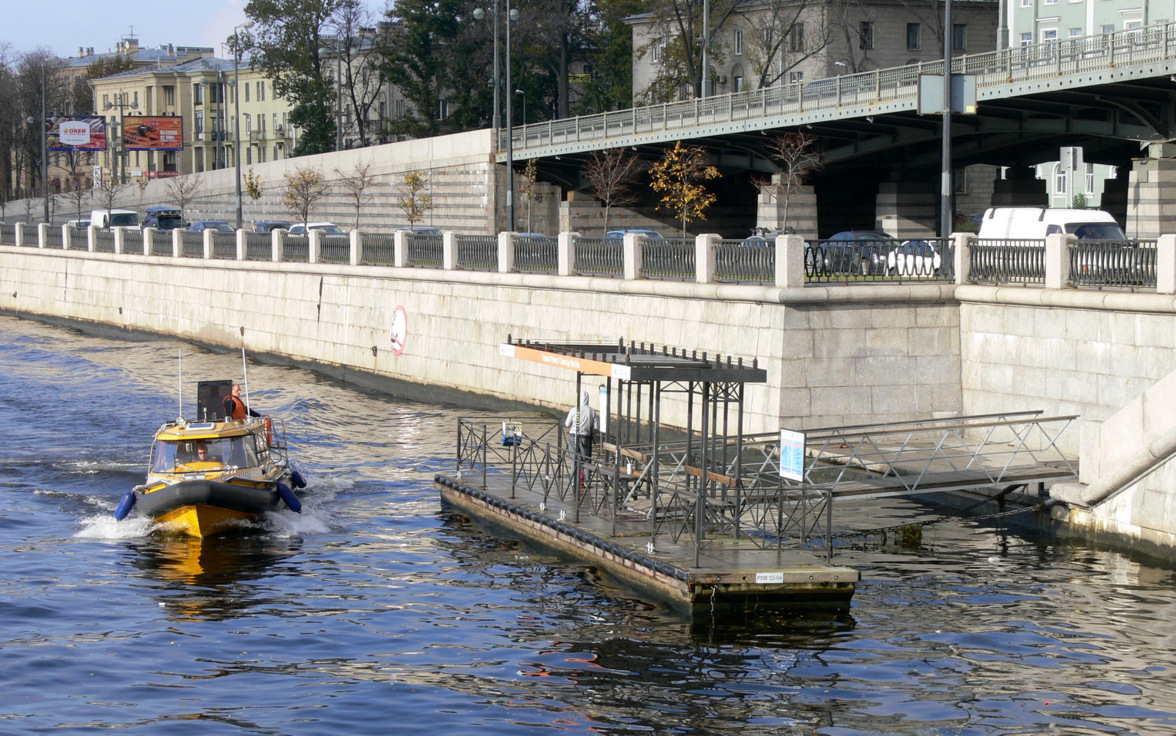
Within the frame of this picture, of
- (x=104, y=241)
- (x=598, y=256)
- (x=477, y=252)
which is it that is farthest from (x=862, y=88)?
(x=104, y=241)

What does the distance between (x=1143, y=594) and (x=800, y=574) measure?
468 centimetres

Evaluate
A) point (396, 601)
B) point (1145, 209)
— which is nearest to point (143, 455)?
point (396, 601)

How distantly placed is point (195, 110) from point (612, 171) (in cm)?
7970

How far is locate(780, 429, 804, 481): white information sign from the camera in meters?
18.0

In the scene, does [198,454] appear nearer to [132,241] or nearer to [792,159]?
[792,159]

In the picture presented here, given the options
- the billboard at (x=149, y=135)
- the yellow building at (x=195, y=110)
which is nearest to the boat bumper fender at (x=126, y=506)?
the billboard at (x=149, y=135)

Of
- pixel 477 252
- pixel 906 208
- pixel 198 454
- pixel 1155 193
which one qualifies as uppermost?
pixel 906 208

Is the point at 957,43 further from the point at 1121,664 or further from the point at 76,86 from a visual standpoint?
the point at 76,86

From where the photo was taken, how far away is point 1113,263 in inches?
908

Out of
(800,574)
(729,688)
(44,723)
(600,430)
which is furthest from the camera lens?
(600,430)

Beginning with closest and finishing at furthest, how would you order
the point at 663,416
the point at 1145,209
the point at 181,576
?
the point at 181,576 < the point at 663,416 < the point at 1145,209

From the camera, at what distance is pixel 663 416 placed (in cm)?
2834

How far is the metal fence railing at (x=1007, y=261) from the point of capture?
80.9ft

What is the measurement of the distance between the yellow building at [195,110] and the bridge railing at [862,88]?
6266 cm
